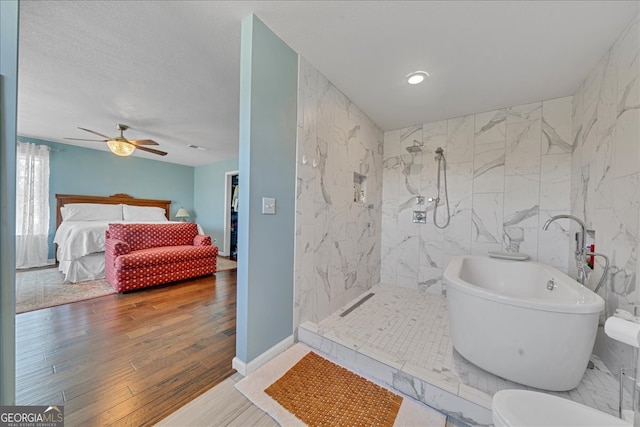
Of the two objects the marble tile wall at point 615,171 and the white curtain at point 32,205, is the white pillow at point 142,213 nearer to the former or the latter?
the white curtain at point 32,205

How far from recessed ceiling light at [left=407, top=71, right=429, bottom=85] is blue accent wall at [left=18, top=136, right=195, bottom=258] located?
5729 mm

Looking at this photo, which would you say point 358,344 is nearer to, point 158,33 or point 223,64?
point 223,64

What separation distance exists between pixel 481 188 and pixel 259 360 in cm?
283

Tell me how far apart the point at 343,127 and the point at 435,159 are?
136cm

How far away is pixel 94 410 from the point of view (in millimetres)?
1158

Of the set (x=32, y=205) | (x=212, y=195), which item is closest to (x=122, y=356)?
(x=32, y=205)

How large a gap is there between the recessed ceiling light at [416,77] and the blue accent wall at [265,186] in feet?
3.30

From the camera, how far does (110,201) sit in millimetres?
4676

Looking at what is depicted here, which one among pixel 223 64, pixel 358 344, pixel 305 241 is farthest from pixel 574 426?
pixel 223 64

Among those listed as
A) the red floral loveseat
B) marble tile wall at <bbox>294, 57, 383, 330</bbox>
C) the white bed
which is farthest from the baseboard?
the white bed

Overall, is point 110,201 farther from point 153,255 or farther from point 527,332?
point 527,332

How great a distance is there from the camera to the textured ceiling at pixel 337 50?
4.42 feet

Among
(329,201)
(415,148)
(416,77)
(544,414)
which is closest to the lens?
(544,414)

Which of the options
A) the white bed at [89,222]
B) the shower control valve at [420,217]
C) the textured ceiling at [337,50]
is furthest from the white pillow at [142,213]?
the shower control valve at [420,217]
